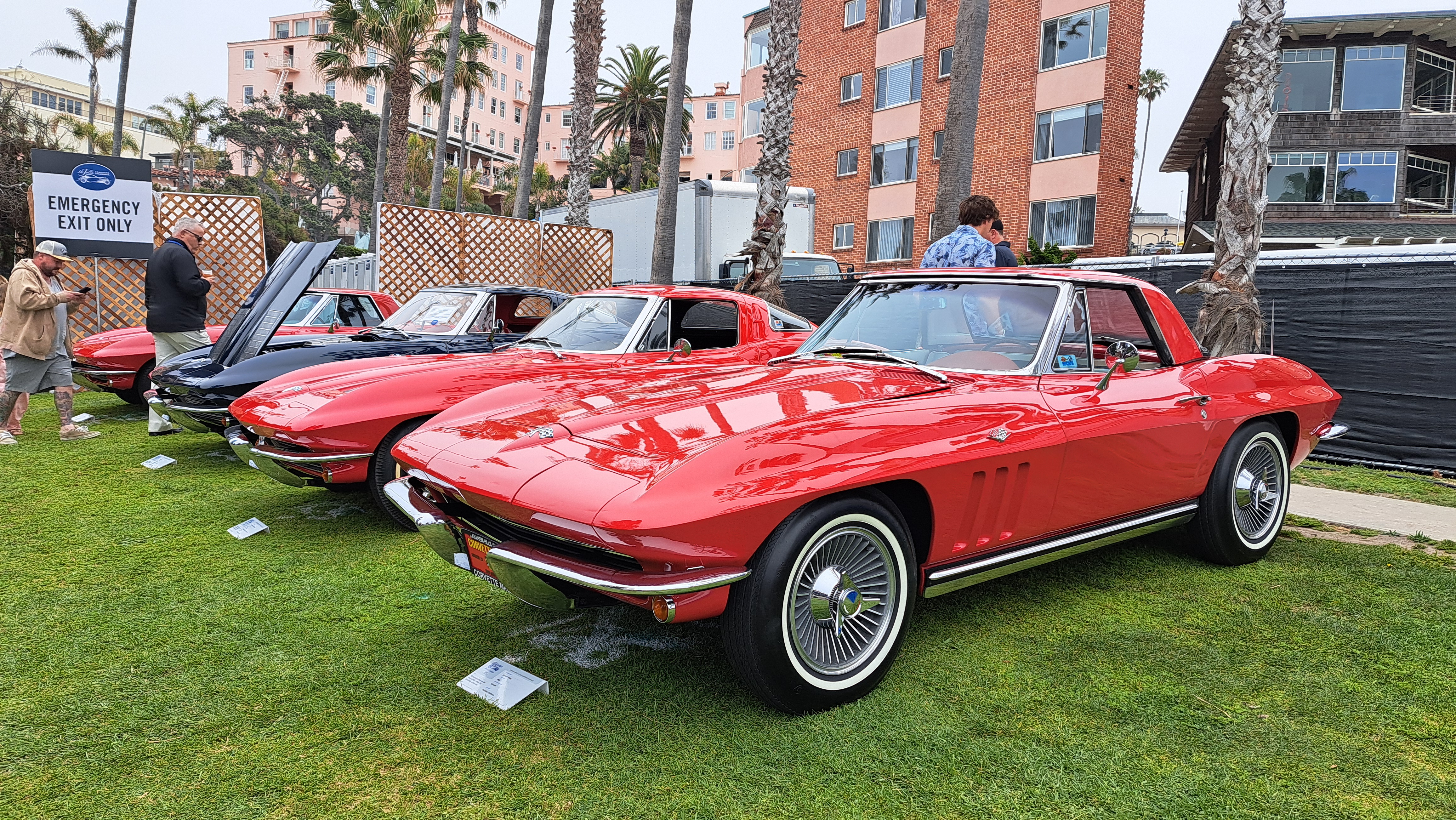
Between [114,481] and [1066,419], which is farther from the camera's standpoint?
[114,481]

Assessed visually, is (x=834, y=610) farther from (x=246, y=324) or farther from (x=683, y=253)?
(x=683, y=253)

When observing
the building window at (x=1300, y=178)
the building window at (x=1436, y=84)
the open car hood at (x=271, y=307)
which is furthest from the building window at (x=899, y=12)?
the open car hood at (x=271, y=307)

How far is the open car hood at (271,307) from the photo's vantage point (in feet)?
22.2

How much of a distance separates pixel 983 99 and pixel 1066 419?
22565mm

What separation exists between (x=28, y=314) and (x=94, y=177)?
5.46 meters

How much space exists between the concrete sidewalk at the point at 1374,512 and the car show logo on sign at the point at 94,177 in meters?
14.0

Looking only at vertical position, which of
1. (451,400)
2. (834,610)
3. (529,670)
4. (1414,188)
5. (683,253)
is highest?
(1414,188)

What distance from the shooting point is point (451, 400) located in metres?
5.16

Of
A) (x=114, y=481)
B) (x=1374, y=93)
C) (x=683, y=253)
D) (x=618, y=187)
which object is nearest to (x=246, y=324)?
(x=114, y=481)

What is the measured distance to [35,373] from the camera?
7.61 m

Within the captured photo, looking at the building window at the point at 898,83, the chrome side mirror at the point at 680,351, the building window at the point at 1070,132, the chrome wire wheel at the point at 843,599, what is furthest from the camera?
the building window at the point at 898,83

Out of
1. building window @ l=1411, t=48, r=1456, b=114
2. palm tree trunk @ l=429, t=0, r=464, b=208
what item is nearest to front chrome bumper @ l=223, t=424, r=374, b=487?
palm tree trunk @ l=429, t=0, r=464, b=208

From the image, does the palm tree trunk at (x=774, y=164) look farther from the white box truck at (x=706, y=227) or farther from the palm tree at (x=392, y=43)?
the palm tree at (x=392, y=43)

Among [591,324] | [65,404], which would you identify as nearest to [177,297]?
[65,404]
